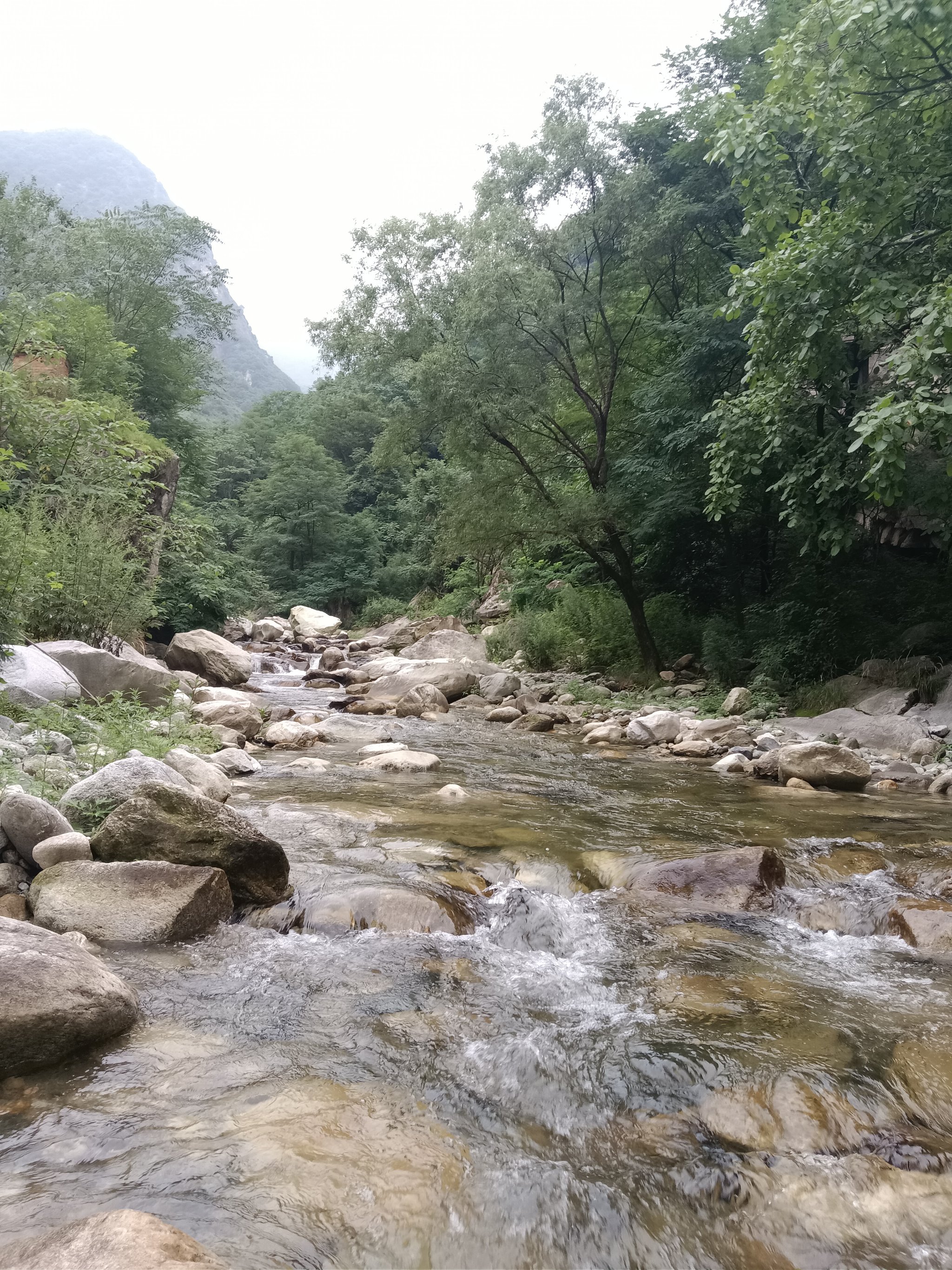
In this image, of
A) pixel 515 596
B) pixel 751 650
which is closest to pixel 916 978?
pixel 751 650

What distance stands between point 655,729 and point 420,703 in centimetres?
452

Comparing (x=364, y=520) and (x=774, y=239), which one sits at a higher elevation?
(x=774, y=239)

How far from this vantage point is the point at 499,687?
1494 centimetres

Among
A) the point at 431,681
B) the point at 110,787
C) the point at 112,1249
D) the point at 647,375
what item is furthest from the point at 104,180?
the point at 112,1249

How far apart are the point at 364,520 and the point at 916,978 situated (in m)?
33.7

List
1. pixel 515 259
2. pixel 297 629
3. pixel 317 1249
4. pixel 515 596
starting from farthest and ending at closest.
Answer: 1. pixel 297 629
2. pixel 515 596
3. pixel 515 259
4. pixel 317 1249

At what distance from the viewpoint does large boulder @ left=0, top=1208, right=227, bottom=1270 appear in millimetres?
1646

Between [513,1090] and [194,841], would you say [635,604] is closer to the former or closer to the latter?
[194,841]

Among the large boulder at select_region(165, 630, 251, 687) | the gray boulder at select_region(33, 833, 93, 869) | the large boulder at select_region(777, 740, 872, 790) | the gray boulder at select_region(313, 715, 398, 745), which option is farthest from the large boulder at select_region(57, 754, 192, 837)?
the large boulder at select_region(165, 630, 251, 687)

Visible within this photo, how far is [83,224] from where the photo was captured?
2258 centimetres

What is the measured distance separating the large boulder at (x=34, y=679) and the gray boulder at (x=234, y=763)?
1.54 metres

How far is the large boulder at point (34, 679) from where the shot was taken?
7020mm

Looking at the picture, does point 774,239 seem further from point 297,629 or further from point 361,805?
point 297,629

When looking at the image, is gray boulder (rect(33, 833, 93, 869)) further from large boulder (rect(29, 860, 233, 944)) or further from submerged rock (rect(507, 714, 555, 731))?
submerged rock (rect(507, 714, 555, 731))
